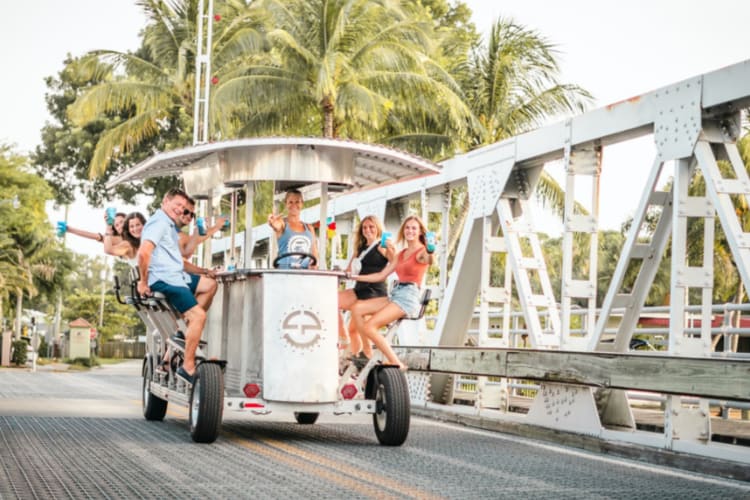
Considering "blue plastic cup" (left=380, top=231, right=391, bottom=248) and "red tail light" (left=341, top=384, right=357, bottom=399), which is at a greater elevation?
"blue plastic cup" (left=380, top=231, right=391, bottom=248)

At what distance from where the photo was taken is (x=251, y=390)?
1048 centimetres

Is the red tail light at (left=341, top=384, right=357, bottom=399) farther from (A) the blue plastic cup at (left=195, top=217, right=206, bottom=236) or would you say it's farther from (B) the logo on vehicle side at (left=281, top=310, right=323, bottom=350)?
(A) the blue plastic cup at (left=195, top=217, right=206, bottom=236)

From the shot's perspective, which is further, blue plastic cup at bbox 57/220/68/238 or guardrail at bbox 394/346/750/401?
blue plastic cup at bbox 57/220/68/238

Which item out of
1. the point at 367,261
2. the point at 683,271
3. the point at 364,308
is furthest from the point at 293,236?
the point at 683,271

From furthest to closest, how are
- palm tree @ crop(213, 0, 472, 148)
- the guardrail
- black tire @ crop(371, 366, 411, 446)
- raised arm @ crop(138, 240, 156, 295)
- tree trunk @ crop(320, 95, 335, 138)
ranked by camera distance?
tree trunk @ crop(320, 95, 335, 138) < palm tree @ crop(213, 0, 472, 148) < raised arm @ crop(138, 240, 156, 295) < black tire @ crop(371, 366, 411, 446) < the guardrail

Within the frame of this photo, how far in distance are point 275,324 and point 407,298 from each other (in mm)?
1770

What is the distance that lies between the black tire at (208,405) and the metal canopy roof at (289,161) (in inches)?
86.7

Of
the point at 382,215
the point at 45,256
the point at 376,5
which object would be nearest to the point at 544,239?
the point at 45,256

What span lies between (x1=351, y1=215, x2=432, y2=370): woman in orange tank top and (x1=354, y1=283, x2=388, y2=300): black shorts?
119mm

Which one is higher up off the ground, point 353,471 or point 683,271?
point 683,271

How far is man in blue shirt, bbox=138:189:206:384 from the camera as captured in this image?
11.1m

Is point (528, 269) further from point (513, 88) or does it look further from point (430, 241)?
point (513, 88)

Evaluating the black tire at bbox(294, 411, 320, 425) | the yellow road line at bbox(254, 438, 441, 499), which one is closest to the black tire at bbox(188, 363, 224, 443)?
the yellow road line at bbox(254, 438, 441, 499)

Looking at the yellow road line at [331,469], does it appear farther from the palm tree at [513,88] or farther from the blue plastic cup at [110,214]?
the palm tree at [513,88]
